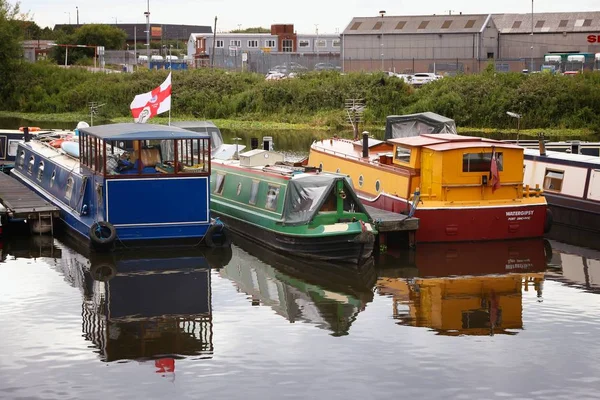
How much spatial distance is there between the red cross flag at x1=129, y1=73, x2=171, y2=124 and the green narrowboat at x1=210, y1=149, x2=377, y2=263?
3377 millimetres

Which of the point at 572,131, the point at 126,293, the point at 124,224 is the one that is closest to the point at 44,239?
the point at 124,224

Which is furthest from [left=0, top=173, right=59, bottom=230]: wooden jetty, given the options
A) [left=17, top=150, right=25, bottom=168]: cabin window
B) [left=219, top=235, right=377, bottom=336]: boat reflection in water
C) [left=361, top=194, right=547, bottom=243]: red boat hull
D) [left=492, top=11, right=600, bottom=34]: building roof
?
[left=492, top=11, right=600, bottom=34]: building roof

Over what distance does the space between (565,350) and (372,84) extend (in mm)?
48271

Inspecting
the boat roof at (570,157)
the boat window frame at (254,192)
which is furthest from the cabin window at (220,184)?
the boat roof at (570,157)

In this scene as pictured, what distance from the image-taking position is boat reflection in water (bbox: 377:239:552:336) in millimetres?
18016

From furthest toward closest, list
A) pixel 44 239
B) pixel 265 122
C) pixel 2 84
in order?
pixel 2 84 < pixel 265 122 < pixel 44 239

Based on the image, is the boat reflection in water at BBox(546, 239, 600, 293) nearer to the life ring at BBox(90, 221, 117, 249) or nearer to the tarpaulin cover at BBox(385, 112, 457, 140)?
the tarpaulin cover at BBox(385, 112, 457, 140)

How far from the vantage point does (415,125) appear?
29.8m

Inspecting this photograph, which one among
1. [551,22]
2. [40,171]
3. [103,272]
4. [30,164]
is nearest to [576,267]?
[103,272]

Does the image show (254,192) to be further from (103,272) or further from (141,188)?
(103,272)

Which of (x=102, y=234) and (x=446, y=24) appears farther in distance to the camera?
(x=446, y=24)

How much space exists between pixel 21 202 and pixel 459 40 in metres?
58.0

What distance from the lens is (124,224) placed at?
22.6 meters

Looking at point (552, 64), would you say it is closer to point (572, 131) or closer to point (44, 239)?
point (572, 131)
